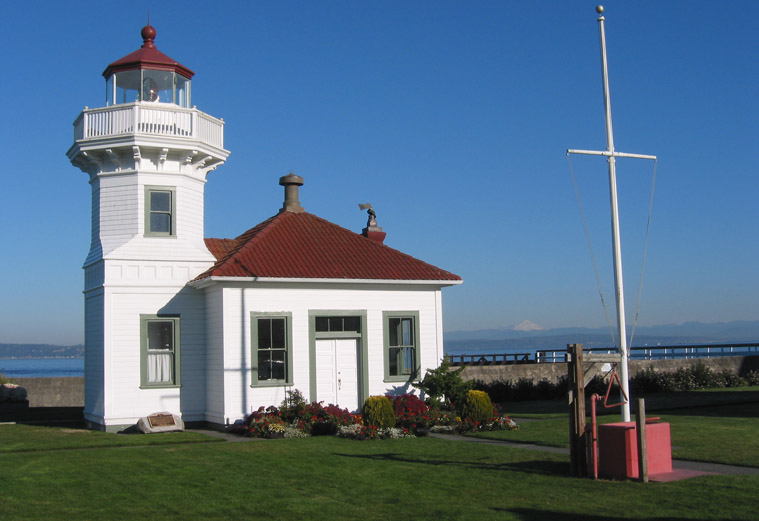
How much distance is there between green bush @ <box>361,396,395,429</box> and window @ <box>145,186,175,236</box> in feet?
22.8

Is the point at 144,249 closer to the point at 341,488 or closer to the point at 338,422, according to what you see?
the point at 338,422

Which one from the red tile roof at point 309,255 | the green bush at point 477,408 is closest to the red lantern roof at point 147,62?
the red tile roof at point 309,255

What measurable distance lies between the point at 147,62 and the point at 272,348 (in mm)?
8140

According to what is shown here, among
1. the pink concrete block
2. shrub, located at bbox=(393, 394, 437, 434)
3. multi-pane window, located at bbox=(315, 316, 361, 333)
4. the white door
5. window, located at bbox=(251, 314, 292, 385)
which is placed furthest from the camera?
multi-pane window, located at bbox=(315, 316, 361, 333)

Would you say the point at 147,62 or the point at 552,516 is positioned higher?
the point at 147,62

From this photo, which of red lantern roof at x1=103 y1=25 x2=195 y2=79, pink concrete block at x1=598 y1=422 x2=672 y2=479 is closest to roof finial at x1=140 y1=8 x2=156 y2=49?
red lantern roof at x1=103 y1=25 x2=195 y2=79

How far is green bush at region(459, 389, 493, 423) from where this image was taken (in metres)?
18.1

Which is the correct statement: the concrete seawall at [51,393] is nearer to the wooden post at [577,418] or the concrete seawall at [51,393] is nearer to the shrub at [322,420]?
the shrub at [322,420]

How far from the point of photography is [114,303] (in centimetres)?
1942

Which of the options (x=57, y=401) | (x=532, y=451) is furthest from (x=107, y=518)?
(x=57, y=401)

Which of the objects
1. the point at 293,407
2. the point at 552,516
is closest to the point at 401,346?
the point at 293,407

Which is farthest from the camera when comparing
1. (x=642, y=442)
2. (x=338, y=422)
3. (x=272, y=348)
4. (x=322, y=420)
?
(x=272, y=348)

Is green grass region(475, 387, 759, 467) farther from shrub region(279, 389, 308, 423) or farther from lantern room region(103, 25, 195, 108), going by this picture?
lantern room region(103, 25, 195, 108)

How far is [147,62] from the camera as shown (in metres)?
20.5
